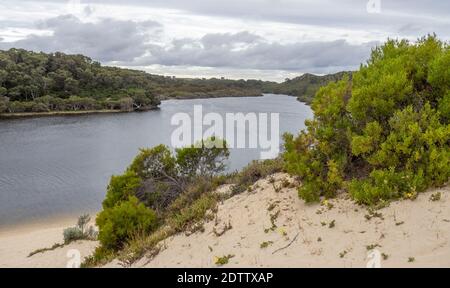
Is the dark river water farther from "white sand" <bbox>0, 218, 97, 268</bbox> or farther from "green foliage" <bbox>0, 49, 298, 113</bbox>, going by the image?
"green foliage" <bbox>0, 49, 298, 113</bbox>

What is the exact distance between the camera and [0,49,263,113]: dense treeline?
82.4 m

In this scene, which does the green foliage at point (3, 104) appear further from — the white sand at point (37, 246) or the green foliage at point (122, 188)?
the green foliage at point (122, 188)

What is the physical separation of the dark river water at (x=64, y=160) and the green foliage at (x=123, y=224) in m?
11.9

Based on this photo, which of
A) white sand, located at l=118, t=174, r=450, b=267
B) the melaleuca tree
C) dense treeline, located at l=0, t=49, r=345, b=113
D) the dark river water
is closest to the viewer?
white sand, located at l=118, t=174, r=450, b=267

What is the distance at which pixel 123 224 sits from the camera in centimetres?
1025

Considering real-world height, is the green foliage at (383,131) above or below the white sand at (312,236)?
above

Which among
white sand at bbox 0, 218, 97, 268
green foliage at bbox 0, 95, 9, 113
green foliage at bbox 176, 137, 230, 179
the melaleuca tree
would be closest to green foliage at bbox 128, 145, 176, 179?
green foliage at bbox 176, 137, 230, 179

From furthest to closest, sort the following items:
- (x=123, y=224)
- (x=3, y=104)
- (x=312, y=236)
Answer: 1. (x=3, y=104)
2. (x=123, y=224)
3. (x=312, y=236)

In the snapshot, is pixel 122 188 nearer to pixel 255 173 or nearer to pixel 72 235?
pixel 72 235

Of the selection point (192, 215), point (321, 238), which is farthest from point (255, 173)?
point (321, 238)

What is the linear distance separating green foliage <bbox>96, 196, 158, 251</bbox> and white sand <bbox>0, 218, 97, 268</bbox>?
4.11 feet

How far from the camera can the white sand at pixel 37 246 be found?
11.7 m

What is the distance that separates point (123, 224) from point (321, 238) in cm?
555

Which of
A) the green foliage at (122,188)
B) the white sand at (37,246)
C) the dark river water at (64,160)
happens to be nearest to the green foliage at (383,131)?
the green foliage at (122,188)
